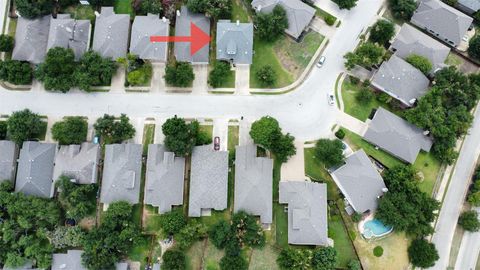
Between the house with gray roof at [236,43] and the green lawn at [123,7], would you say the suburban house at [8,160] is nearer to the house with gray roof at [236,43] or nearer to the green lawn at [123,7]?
the green lawn at [123,7]

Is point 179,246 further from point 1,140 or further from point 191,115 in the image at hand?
point 1,140

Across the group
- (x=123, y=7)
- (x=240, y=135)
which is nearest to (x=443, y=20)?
(x=240, y=135)

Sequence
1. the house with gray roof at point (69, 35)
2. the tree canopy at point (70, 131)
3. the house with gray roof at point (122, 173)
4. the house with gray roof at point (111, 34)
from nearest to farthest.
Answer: the house with gray roof at point (122, 173) < the tree canopy at point (70, 131) < the house with gray roof at point (111, 34) < the house with gray roof at point (69, 35)

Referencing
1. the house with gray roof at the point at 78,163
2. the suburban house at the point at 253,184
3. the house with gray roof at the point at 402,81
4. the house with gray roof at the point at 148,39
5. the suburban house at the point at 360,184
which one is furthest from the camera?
the house with gray roof at the point at 148,39

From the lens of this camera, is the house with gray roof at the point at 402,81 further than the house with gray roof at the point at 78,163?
Yes

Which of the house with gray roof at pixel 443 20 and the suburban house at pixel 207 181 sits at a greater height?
the house with gray roof at pixel 443 20

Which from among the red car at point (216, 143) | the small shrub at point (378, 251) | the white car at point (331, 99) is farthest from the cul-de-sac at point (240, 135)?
the white car at point (331, 99)

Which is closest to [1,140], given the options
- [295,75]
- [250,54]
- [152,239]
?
[152,239]

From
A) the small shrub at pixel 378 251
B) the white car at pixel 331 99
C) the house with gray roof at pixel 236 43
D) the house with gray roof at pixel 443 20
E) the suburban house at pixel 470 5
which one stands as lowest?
the small shrub at pixel 378 251
